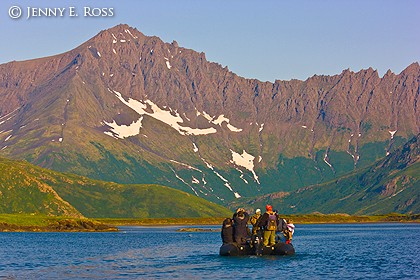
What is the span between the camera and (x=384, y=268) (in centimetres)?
9775

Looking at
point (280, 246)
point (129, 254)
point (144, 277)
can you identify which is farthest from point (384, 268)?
point (129, 254)

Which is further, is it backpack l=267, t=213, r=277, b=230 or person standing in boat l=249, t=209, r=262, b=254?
person standing in boat l=249, t=209, r=262, b=254

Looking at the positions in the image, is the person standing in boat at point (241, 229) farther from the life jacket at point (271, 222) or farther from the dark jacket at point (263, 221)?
the life jacket at point (271, 222)

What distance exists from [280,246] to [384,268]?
15.0 metres

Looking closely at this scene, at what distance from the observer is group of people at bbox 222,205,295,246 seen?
340 ft

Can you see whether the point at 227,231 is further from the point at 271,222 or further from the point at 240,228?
the point at 271,222

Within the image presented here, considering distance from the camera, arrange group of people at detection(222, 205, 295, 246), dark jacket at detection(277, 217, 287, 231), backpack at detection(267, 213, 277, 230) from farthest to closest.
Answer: dark jacket at detection(277, 217, 287, 231)
group of people at detection(222, 205, 295, 246)
backpack at detection(267, 213, 277, 230)

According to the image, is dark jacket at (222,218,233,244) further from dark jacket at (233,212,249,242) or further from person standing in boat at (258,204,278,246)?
person standing in boat at (258,204,278,246)

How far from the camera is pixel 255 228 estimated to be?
105 m

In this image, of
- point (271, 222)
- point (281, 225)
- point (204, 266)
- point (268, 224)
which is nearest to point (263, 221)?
point (268, 224)

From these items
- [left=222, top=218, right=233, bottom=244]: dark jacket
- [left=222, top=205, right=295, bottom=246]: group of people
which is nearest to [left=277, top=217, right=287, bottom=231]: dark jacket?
[left=222, top=205, right=295, bottom=246]: group of people

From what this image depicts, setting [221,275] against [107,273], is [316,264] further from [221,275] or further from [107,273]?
[107,273]

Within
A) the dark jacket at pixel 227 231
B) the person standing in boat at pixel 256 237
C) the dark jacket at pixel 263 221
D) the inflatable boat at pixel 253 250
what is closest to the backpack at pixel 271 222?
the dark jacket at pixel 263 221

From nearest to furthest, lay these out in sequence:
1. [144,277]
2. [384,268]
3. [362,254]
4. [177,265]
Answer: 1. [144,277]
2. [384,268]
3. [177,265]
4. [362,254]
